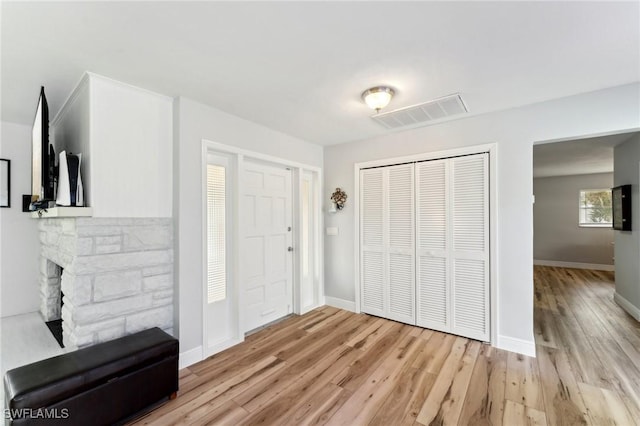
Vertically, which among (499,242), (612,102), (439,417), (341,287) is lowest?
(439,417)

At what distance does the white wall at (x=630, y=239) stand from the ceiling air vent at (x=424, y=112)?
269 cm

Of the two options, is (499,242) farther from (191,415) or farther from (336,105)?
(191,415)

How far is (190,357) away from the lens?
2.58 metres

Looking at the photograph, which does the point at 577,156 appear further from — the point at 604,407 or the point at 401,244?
the point at 604,407

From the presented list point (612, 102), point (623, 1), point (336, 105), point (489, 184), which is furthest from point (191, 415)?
point (612, 102)

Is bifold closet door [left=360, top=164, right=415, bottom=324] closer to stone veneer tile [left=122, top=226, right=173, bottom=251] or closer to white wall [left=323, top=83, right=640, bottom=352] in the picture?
white wall [left=323, top=83, right=640, bottom=352]

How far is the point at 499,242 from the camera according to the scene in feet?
9.52

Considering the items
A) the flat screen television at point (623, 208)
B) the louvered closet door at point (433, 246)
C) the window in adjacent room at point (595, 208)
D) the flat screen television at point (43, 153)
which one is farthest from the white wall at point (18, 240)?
the window in adjacent room at point (595, 208)

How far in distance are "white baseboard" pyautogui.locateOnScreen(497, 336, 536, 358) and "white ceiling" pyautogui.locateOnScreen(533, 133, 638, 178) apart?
2888mm

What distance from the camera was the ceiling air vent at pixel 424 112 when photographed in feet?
8.74

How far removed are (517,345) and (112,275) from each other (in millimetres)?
3765

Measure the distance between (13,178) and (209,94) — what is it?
2868 mm

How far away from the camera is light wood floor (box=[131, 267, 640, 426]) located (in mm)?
1931

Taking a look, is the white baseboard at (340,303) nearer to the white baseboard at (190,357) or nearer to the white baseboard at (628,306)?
the white baseboard at (190,357)
